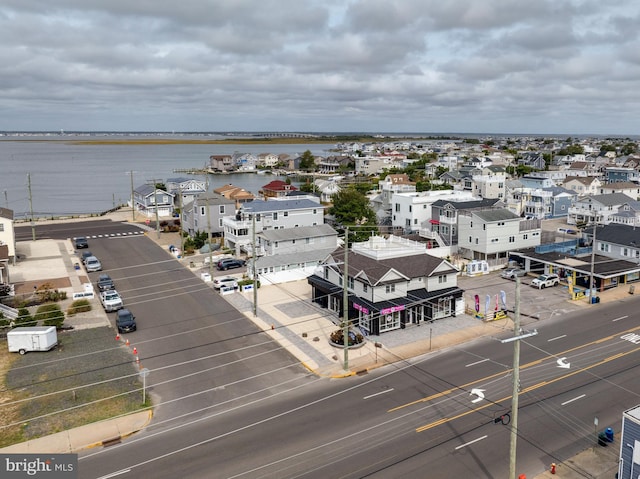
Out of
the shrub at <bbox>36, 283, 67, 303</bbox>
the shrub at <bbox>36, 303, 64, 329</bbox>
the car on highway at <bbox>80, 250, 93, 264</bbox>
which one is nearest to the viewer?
the shrub at <bbox>36, 303, 64, 329</bbox>

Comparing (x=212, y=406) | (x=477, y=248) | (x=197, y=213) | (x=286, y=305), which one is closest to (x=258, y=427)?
(x=212, y=406)

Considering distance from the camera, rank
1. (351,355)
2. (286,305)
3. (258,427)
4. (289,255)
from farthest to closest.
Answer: (289,255) → (286,305) → (351,355) → (258,427)

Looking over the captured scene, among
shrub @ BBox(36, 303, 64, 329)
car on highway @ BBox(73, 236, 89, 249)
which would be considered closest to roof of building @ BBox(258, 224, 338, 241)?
shrub @ BBox(36, 303, 64, 329)

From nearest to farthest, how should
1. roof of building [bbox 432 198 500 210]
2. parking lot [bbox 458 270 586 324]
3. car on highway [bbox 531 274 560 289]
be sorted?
1. parking lot [bbox 458 270 586 324]
2. car on highway [bbox 531 274 560 289]
3. roof of building [bbox 432 198 500 210]

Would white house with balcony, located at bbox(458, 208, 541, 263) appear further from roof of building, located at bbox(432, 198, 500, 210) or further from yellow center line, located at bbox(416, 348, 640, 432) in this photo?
yellow center line, located at bbox(416, 348, 640, 432)

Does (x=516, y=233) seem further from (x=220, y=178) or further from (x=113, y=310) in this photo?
(x=220, y=178)

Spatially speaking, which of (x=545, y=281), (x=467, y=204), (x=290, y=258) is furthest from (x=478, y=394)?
(x=467, y=204)

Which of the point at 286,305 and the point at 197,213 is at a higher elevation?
the point at 197,213
